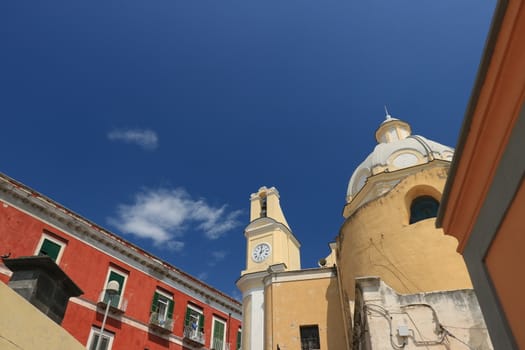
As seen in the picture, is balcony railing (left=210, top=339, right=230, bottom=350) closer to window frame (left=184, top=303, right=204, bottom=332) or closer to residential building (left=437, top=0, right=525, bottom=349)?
window frame (left=184, top=303, right=204, bottom=332)

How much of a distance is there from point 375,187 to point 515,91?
56.8 feet

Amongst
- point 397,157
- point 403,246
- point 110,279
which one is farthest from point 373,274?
point 110,279

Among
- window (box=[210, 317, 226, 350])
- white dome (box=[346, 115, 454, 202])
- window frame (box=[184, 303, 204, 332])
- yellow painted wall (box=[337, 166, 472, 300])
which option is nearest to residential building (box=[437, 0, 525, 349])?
yellow painted wall (box=[337, 166, 472, 300])

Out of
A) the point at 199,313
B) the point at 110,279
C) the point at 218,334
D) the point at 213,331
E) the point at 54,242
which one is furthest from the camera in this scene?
the point at 218,334

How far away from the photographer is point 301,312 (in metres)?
18.8

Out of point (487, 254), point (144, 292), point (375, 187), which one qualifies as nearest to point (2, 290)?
point (487, 254)

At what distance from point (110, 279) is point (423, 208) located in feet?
46.7

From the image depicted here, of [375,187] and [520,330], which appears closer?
[520,330]

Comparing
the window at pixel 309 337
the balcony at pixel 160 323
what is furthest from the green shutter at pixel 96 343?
the window at pixel 309 337

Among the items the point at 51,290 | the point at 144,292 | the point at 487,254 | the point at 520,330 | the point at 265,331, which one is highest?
the point at 144,292

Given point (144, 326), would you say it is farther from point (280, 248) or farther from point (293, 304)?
point (280, 248)

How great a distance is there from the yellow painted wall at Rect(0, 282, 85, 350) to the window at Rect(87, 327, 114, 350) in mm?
12403

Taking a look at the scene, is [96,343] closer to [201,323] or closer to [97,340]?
[97,340]

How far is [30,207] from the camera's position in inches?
637
